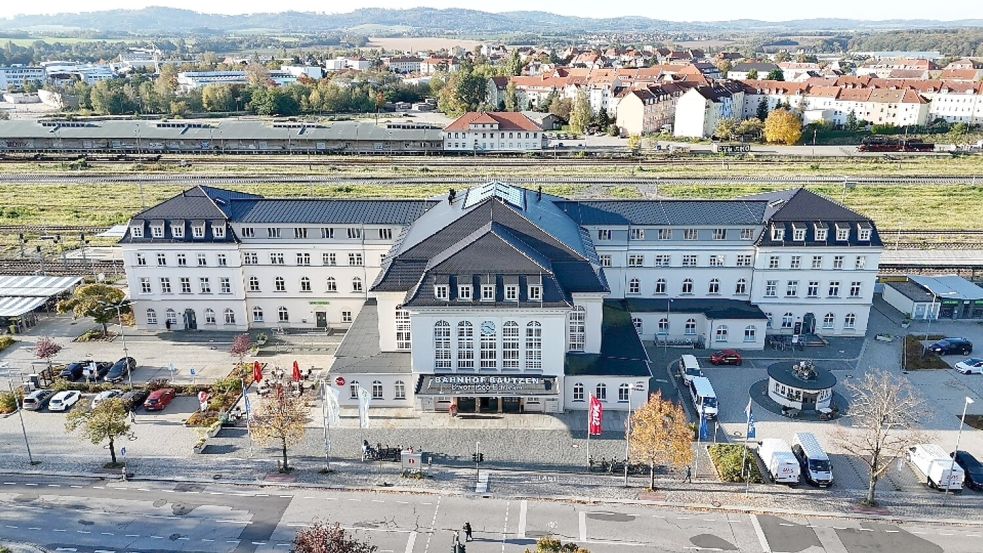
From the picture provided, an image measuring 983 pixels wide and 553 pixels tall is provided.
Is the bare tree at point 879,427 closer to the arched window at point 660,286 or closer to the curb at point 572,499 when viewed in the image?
the curb at point 572,499

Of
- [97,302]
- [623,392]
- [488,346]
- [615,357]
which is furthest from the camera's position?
[97,302]

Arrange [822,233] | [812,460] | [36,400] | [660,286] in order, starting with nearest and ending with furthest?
[812,460]
[36,400]
[822,233]
[660,286]

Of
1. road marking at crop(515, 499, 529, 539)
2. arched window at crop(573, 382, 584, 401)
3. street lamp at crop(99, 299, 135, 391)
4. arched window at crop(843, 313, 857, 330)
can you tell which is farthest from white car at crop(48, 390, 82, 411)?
arched window at crop(843, 313, 857, 330)

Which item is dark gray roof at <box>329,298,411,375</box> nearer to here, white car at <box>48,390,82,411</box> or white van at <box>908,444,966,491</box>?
white car at <box>48,390,82,411</box>

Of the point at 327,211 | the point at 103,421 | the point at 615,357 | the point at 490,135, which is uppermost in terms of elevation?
the point at 327,211

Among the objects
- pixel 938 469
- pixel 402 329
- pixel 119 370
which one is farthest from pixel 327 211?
pixel 938 469

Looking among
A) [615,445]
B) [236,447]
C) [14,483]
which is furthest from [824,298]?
[14,483]

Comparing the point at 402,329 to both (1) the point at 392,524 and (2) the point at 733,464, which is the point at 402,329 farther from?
(2) the point at 733,464

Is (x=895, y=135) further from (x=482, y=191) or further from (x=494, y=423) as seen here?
(x=494, y=423)
